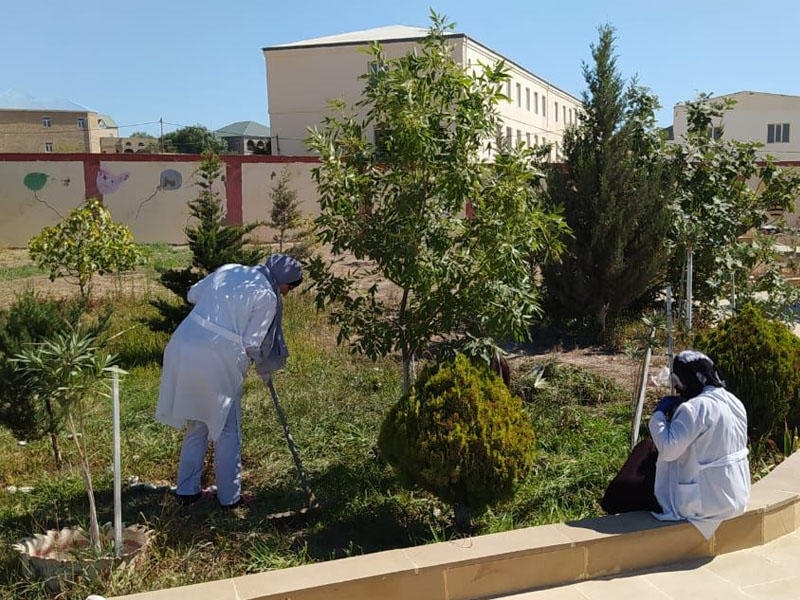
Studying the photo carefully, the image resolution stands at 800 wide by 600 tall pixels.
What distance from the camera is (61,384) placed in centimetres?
350

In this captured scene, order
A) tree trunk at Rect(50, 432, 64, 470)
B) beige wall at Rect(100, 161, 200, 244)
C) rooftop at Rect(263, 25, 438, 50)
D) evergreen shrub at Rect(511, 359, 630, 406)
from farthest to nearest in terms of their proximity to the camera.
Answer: rooftop at Rect(263, 25, 438, 50)
beige wall at Rect(100, 161, 200, 244)
evergreen shrub at Rect(511, 359, 630, 406)
tree trunk at Rect(50, 432, 64, 470)

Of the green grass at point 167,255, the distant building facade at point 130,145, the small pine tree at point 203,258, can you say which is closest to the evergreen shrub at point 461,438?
the small pine tree at point 203,258

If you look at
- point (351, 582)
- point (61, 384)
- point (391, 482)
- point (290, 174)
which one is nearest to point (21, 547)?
point (61, 384)

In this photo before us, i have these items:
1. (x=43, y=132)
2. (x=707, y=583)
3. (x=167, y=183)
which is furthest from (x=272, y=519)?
(x=43, y=132)

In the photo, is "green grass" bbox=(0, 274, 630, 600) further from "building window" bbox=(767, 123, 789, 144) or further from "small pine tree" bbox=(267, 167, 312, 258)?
"building window" bbox=(767, 123, 789, 144)

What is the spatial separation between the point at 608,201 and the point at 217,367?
17.9ft

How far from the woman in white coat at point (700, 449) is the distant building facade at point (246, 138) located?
40154 millimetres

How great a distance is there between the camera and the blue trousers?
4438 millimetres

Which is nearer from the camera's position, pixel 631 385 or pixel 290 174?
pixel 631 385

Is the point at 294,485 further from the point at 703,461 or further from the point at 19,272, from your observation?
the point at 19,272

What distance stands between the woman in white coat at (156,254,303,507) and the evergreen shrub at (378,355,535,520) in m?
0.94

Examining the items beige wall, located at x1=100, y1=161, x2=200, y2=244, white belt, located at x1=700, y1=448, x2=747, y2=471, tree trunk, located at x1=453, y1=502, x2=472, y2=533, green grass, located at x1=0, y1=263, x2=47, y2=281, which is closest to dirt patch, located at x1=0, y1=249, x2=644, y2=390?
tree trunk, located at x1=453, y1=502, x2=472, y2=533

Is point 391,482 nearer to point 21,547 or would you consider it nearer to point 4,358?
point 21,547

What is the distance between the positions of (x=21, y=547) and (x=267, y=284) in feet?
5.82
